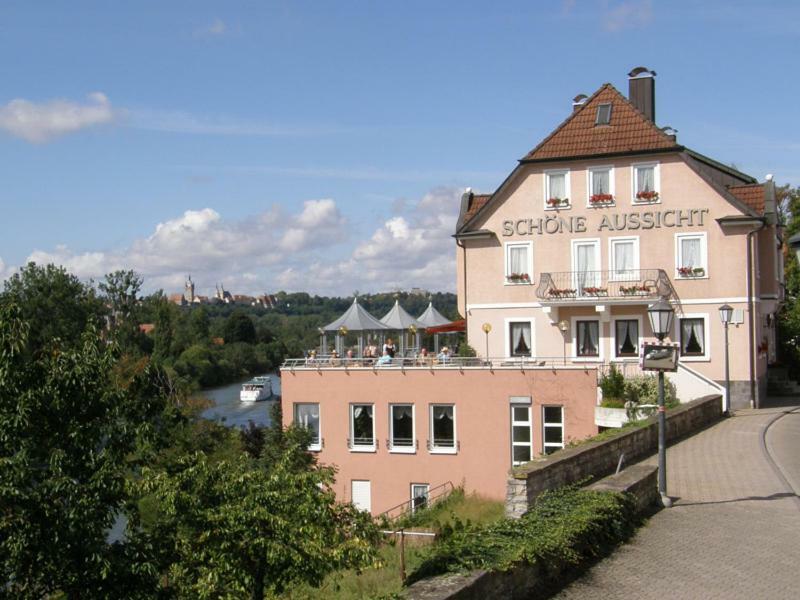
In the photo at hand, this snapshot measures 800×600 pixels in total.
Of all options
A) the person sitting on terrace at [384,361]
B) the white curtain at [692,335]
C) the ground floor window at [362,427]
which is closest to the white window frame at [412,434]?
the ground floor window at [362,427]

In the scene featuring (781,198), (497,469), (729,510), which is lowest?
(497,469)

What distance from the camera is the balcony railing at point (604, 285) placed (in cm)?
3262

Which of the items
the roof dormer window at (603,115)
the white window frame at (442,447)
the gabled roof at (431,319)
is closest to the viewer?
the white window frame at (442,447)

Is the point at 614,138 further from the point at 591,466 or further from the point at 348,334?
the point at 591,466

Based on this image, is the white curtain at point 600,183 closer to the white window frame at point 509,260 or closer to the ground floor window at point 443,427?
the white window frame at point 509,260

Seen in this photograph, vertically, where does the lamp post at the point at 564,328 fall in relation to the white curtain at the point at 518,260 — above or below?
below

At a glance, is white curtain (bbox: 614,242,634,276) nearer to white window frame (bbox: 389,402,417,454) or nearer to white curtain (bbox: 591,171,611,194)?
white curtain (bbox: 591,171,611,194)

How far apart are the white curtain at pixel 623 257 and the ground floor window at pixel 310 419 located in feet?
37.5

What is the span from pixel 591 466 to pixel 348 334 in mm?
19588

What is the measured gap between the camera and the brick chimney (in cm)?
3750

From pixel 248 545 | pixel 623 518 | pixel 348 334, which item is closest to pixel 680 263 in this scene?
pixel 348 334

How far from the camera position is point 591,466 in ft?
54.6

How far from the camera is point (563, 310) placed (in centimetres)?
3431

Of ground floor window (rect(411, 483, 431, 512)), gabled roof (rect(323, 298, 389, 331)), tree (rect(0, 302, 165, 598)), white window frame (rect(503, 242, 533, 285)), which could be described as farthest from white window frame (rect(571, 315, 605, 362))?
tree (rect(0, 302, 165, 598))
